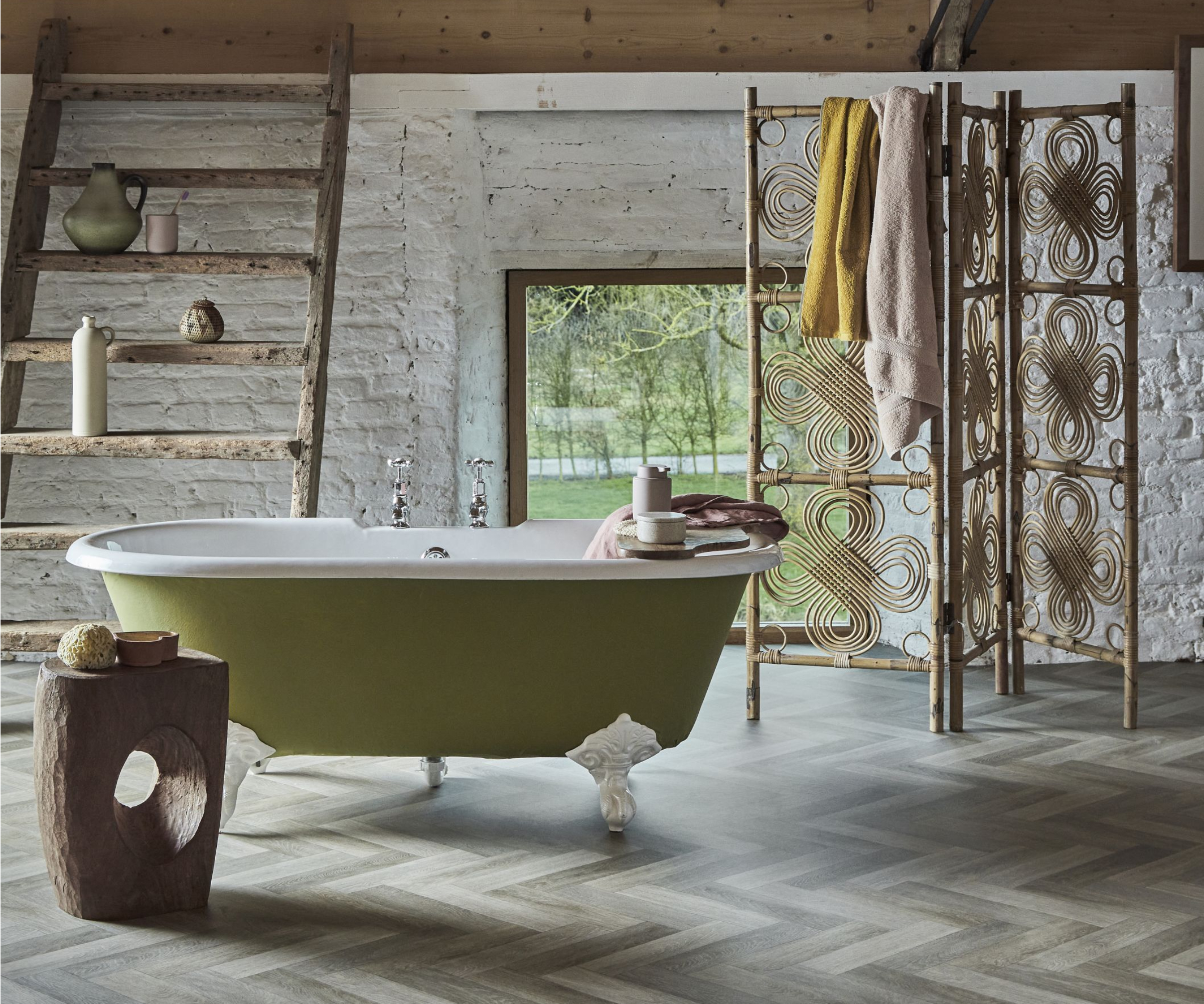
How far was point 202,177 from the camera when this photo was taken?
14.4ft

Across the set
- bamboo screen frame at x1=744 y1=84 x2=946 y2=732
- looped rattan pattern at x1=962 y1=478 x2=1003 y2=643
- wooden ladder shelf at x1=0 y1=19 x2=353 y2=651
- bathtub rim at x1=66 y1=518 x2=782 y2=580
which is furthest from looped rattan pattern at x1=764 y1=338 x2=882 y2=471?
wooden ladder shelf at x1=0 y1=19 x2=353 y2=651

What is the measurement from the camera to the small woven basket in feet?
14.2

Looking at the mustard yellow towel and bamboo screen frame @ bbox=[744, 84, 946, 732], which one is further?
bamboo screen frame @ bbox=[744, 84, 946, 732]

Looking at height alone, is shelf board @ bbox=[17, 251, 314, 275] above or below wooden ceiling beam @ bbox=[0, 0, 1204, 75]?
below

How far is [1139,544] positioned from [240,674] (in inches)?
123

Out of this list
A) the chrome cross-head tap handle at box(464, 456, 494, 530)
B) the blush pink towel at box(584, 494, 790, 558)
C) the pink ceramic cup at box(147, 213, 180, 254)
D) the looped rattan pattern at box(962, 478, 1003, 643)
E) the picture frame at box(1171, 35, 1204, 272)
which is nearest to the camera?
the blush pink towel at box(584, 494, 790, 558)

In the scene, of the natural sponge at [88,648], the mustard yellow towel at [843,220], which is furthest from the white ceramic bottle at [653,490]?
the natural sponge at [88,648]

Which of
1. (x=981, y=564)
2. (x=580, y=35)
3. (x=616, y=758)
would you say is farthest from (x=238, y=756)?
(x=580, y=35)

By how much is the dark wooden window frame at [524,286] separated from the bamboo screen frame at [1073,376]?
3.53 feet

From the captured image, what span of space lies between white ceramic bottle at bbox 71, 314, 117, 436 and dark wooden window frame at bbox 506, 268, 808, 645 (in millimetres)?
1396

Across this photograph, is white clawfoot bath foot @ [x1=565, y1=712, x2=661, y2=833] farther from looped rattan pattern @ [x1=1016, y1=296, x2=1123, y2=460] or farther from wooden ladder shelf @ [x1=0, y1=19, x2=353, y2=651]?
looped rattan pattern @ [x1=1016, y1=296, x2=1123, y2=460]

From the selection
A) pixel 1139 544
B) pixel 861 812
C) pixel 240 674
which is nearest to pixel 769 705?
pixel 861 812

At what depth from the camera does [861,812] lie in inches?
129

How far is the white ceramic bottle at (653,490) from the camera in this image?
3205mm
